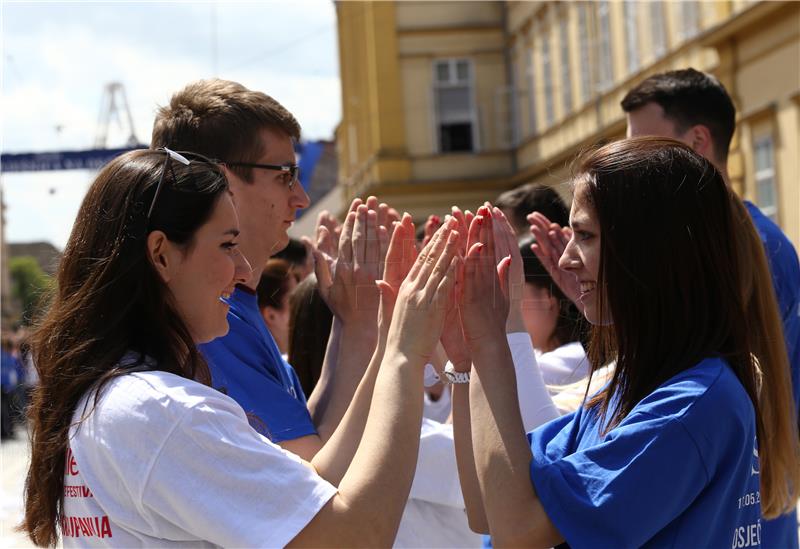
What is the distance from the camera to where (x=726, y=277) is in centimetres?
247

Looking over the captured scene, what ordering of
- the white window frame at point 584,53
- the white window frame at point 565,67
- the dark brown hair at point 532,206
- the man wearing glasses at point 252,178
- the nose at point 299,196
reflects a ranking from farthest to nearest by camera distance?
the white window frame at point 565,67 < the white window frame at point 584,53 < the dark brown hair at point 532,206 < the nose at point 299,196 < the man wearing glasses at point 252,178

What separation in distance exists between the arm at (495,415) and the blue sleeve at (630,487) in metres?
0.07

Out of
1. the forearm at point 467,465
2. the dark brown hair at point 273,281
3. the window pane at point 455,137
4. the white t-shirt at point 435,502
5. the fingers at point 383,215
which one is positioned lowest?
the white t-shirt at point 435,502

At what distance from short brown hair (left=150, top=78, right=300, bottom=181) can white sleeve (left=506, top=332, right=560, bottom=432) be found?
2.98ft

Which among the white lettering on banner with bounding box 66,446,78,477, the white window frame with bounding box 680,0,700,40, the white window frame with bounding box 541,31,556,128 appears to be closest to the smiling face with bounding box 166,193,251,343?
the white lettering on banner with bounding box 66,446,78,477

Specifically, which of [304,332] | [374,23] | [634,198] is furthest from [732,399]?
[374,23]

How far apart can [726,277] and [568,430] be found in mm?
522

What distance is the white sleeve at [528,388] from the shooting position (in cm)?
309

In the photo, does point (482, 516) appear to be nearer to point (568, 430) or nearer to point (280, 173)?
point (568, 430)

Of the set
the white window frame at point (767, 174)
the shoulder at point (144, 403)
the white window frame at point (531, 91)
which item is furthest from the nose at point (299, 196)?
the white window frame at point (531, 91)

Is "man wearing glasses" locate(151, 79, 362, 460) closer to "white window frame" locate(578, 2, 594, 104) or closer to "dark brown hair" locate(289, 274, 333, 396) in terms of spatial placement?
"dark brown hair" locate(289, 274, 333, 396)

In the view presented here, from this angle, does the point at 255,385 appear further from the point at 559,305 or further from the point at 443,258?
the point at 559,305

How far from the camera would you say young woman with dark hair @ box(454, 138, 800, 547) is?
7.50 ft

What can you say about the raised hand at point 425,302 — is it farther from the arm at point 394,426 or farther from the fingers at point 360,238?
the fingers at point 360,238
